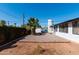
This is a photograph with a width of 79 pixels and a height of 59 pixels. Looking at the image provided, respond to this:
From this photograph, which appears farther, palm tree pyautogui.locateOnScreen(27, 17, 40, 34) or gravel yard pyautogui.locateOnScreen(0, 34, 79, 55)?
palm tree pyautogui.locateOnScreen(27, 17, 40, 34)

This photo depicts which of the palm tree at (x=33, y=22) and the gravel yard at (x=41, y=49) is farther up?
the palm tree at (x=33, y=22)

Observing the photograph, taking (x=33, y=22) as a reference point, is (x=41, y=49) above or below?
below

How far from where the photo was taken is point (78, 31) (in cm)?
848

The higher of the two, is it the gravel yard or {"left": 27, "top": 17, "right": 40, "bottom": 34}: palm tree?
{"left": 27, "top": 17, "right": 40, "bottom": 34}: palm tree

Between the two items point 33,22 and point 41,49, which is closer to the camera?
point 41,49

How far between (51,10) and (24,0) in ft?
4.47

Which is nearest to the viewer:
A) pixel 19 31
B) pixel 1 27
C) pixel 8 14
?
pixel 8 14

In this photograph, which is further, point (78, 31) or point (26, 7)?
point (78, 31)

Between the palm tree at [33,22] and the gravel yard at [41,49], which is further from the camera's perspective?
the palm tree at [33,22]

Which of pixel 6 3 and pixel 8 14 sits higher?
pixel 6 3
